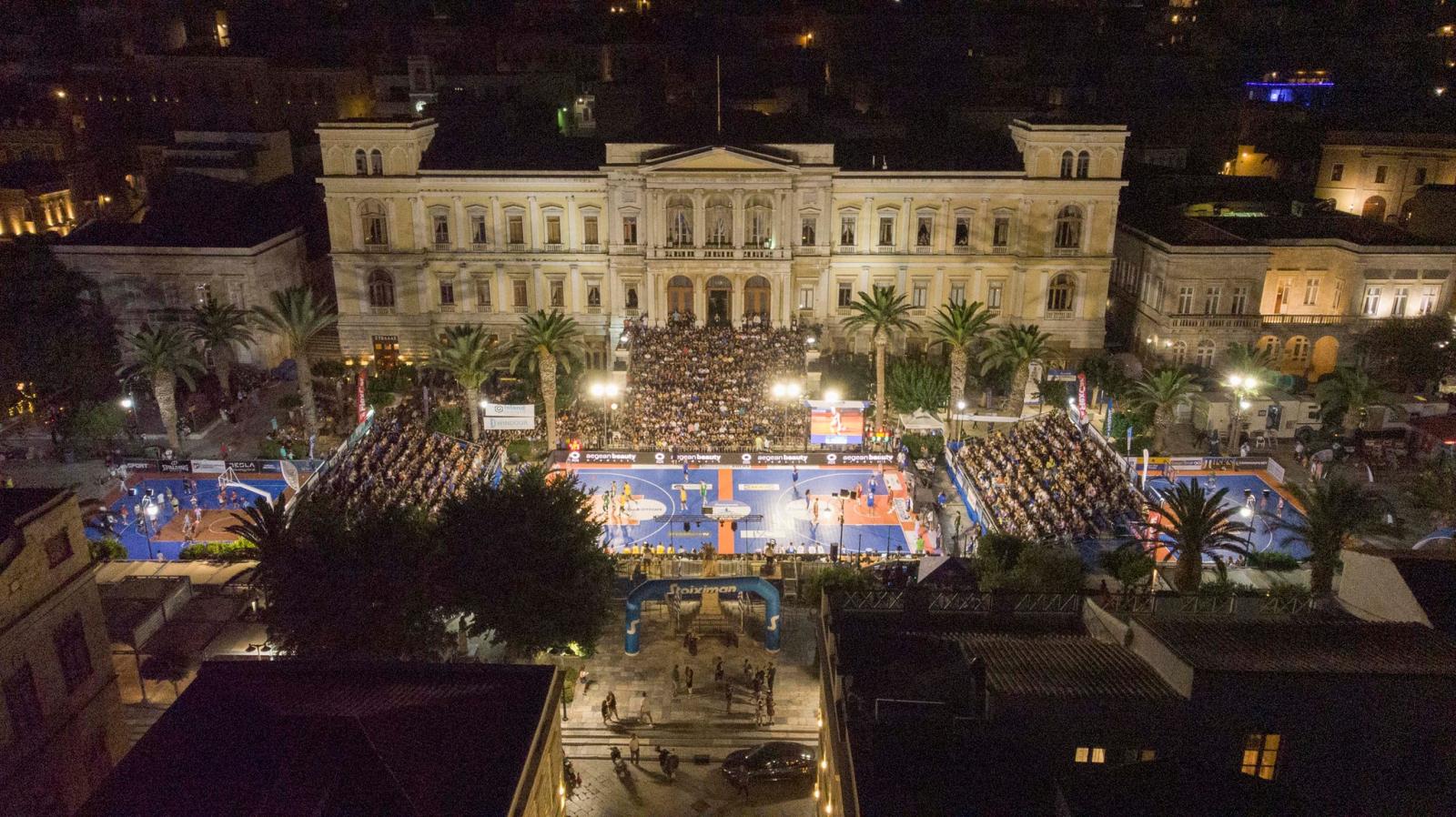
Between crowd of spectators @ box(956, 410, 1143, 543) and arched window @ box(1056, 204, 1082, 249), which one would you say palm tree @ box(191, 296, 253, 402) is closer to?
crowd of spectators @ box(956, 410, 1143, 543)

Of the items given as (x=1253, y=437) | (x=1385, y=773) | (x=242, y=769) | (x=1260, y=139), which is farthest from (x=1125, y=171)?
(x=242, y=769)

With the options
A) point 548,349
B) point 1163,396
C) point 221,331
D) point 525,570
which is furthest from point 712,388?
point 525,570

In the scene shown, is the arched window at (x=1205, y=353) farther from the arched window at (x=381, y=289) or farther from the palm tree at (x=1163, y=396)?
the arched window at (x=381, y=289)

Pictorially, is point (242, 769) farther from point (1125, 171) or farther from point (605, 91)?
point (1125, 171)

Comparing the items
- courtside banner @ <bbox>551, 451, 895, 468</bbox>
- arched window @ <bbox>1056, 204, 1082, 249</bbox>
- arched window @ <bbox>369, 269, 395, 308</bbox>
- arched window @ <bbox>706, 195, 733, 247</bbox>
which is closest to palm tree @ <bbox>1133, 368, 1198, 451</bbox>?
arched window @ <bbox>1056, 204, 1082, 249</bbox>

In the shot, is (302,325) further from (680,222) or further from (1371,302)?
(1371,302)

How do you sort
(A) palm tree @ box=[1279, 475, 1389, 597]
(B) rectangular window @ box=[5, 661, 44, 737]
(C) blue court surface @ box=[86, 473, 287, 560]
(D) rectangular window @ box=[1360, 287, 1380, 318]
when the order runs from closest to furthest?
(B) rectangular window @ box=[5, 661, 44, 737] → (A) palm tree @ box=[1279, 475, 1389, 597] → (C) blue court surface @ box=[86, 473, 287, 560] → (D) rectangular window @ box=[1360, 287, 1380, 318]
